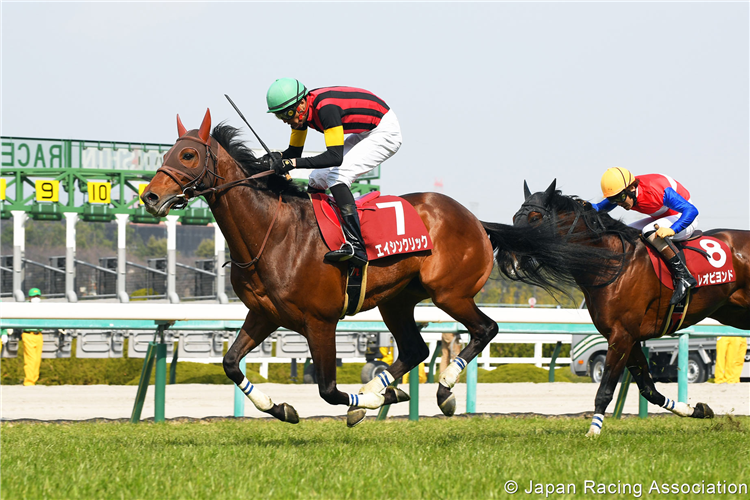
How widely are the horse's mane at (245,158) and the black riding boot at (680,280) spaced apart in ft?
8.35

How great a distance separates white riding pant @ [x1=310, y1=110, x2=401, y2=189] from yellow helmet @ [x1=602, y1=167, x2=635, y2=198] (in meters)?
1.54

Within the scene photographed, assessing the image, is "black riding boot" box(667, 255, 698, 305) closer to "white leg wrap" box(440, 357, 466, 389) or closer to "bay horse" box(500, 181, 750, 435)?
"bay horse" box(500, 181, 750, 435)

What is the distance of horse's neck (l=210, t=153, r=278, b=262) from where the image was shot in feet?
15.4

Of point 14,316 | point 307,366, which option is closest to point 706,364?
point 307,366

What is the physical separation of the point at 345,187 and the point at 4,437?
7.86ft

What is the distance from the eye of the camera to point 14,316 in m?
6.26

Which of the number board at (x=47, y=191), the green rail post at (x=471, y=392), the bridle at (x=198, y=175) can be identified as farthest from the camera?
the number board at (x=47, y=191)

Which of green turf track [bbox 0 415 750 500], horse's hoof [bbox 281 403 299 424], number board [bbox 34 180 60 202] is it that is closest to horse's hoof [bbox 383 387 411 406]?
green turf track [bbox 0 415 750 500]

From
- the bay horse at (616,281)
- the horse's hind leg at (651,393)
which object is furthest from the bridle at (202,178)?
the horse's hind leg at (651,393)

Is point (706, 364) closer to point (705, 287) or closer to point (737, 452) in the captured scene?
point (705, 287)

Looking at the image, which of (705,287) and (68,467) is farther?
(705,287)

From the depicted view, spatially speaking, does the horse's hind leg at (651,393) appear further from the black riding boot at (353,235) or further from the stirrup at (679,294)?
the black riding boot at (353,235)

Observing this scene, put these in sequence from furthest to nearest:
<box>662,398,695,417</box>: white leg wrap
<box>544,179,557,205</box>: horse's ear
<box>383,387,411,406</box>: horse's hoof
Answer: <box>544,179,557,205</box>: horse's ear < <box>662,398,695,417</box>: white leg wrap < <box>383,387,411,406</box>: horse's hoof

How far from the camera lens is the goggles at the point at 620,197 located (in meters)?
5.92
